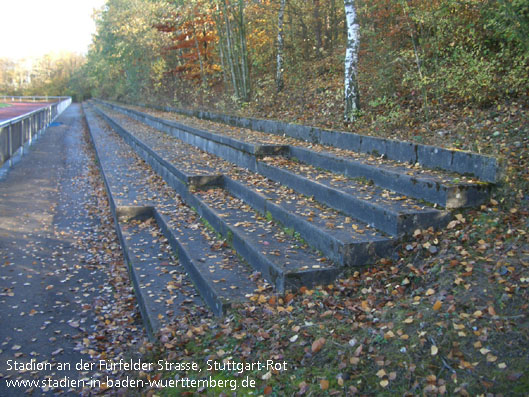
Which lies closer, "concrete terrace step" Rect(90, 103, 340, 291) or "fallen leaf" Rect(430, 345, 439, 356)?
"fallen leaf" Rect(430, 345, 439, 356)

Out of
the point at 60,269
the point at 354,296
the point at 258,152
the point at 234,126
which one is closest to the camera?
the point at 354,296

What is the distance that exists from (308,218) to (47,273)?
3.79 metres

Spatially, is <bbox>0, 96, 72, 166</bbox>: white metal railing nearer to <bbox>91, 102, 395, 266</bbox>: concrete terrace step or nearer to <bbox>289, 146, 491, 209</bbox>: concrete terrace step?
<bbox>91, 102, 395, 266</bbox>: concrete terrace step

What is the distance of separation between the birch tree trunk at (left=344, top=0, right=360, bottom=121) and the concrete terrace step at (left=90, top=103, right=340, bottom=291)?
A: 381 centimetres

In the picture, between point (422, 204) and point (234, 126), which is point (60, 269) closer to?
point (422, 204)

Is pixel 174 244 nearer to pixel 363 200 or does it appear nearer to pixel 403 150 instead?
pixel 363 200

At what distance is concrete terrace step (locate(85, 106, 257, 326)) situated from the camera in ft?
15.2

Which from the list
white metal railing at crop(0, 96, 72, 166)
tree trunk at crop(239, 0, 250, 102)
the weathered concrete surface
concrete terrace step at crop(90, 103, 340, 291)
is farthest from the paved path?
tree trunk at crop(239, 0, 250, 102)

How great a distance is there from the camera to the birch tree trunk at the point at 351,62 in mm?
9625

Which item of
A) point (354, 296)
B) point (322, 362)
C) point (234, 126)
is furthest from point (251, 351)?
point (234, 126)

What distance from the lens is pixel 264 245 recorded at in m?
5.17

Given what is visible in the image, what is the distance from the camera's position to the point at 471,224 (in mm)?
4633

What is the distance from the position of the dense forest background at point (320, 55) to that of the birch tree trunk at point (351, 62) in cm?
21

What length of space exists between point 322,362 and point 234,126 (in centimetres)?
1161
